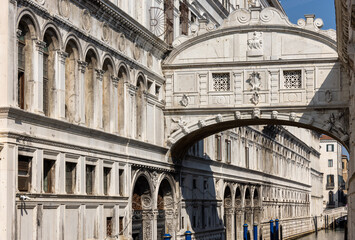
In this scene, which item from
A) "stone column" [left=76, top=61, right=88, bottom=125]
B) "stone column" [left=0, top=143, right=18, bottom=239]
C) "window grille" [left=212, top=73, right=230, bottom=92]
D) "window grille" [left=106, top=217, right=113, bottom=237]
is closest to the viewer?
"stone column" [left=0, top=143, right=18, bottom=239]

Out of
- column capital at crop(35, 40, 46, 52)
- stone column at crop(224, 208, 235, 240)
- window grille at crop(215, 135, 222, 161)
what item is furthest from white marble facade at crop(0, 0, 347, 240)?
stone column at crop(224, 208, 235, 240)

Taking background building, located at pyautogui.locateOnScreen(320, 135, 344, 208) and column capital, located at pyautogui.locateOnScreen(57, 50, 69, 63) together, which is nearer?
column capital, located at pyautogui.locateOnScreen(57, 50, 69, 63)

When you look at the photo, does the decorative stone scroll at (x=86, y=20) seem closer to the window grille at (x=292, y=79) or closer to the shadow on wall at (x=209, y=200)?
the window grille at (x=292, y=79)

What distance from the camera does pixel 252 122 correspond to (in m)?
29.2

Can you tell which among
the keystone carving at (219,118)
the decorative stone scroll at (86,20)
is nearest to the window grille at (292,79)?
the keystone carving at (219,118)

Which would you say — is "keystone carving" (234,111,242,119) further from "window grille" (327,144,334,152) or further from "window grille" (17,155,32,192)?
"window grille" (327,144,334,152)

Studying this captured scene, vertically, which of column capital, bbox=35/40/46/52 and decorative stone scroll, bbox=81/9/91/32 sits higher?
decorative stone scroll, bbox=81/9/91/32

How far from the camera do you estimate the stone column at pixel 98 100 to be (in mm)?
22875

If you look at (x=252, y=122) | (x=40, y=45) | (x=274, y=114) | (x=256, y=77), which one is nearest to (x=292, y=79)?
(x=256, y=77)

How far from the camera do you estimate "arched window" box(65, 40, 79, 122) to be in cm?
2103

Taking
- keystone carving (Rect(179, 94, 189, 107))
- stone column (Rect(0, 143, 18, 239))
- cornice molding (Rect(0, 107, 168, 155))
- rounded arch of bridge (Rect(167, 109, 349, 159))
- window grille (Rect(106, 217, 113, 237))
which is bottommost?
window grille (Rect(106, 217, 113, 237))

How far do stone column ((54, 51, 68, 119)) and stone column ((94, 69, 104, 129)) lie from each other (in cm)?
252

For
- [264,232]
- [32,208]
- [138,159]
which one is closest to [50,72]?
[32,208]

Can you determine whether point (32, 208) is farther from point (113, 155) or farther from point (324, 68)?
point (324, 68)
